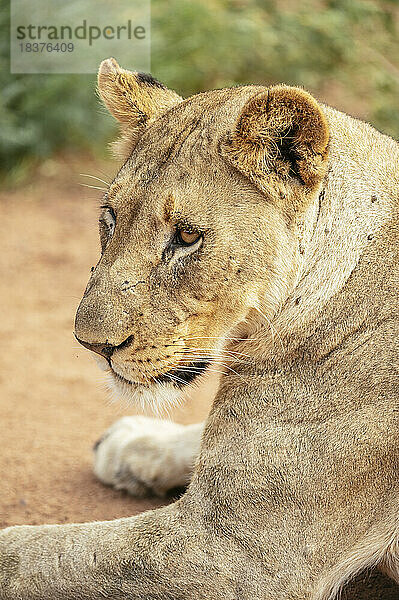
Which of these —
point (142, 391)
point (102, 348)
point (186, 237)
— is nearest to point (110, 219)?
point (186, 237)

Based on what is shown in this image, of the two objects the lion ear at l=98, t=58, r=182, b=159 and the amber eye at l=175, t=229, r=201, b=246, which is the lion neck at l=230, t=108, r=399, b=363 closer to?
the amber eye at l=175, t=229, r=201, b=246

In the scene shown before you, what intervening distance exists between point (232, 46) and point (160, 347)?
328 inches

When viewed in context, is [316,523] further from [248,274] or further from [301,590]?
[248,274]

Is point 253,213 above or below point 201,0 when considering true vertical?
above

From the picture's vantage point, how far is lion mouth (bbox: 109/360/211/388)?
335 centimetres

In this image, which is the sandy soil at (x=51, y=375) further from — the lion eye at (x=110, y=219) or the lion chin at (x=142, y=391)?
the lion eye at (x=110, y=219)

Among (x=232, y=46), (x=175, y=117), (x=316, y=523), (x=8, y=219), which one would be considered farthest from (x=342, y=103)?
(x=316, y=523)

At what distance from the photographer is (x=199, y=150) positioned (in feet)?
11.1

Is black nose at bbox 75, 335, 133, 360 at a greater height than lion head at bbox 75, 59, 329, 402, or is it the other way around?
lion head at bbox 75, 59, 329, 402

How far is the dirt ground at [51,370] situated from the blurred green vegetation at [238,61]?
48 centimetres

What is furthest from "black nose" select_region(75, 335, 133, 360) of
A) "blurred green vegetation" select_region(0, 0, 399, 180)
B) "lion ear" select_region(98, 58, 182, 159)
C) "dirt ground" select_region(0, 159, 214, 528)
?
"blurred green vegetation" select_region(0, 0, 399, 180)

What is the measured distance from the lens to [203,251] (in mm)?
3266

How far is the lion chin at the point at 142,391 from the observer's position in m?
3.37

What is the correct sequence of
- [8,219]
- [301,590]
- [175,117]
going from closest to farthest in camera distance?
[301,590] → [175,117] → [8,219]
